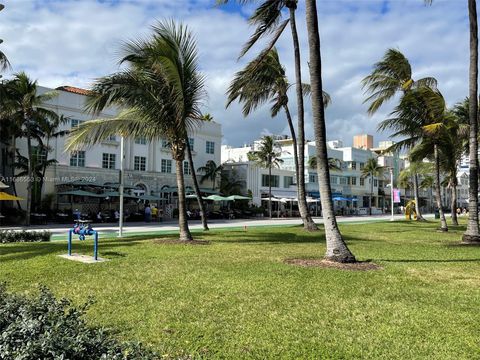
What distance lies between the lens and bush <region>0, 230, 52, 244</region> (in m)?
15.7

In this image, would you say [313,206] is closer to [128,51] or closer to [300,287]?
[128,51]

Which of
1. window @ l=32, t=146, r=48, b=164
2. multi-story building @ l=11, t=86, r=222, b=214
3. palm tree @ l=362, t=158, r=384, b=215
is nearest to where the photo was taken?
window @ l=32, t=146, r=48, b=164

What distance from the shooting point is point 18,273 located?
29.7ft

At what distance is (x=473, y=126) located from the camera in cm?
1582

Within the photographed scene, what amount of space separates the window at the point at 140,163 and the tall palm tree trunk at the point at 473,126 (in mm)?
33001

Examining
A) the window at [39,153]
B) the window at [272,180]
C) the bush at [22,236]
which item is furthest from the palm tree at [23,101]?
the window at [272,180]

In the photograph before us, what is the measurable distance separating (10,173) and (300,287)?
32326 mm

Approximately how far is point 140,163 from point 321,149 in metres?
35.6

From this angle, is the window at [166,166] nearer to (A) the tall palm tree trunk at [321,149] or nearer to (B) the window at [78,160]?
(B) the window at [78,160]

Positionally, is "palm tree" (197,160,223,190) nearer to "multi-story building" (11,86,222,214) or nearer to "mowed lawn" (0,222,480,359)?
"multi-story building" (11,86,222,214)

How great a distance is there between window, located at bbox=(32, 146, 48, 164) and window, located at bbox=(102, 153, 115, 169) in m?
5.63

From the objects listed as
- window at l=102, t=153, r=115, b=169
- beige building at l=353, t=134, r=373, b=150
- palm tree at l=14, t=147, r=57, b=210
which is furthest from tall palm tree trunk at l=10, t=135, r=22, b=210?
beige building at l=353, t=134, r=373, b=150

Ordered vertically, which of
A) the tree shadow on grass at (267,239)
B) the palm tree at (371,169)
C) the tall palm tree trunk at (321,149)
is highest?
the palm tree at (371,169)

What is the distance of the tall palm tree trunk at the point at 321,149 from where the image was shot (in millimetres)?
10523
